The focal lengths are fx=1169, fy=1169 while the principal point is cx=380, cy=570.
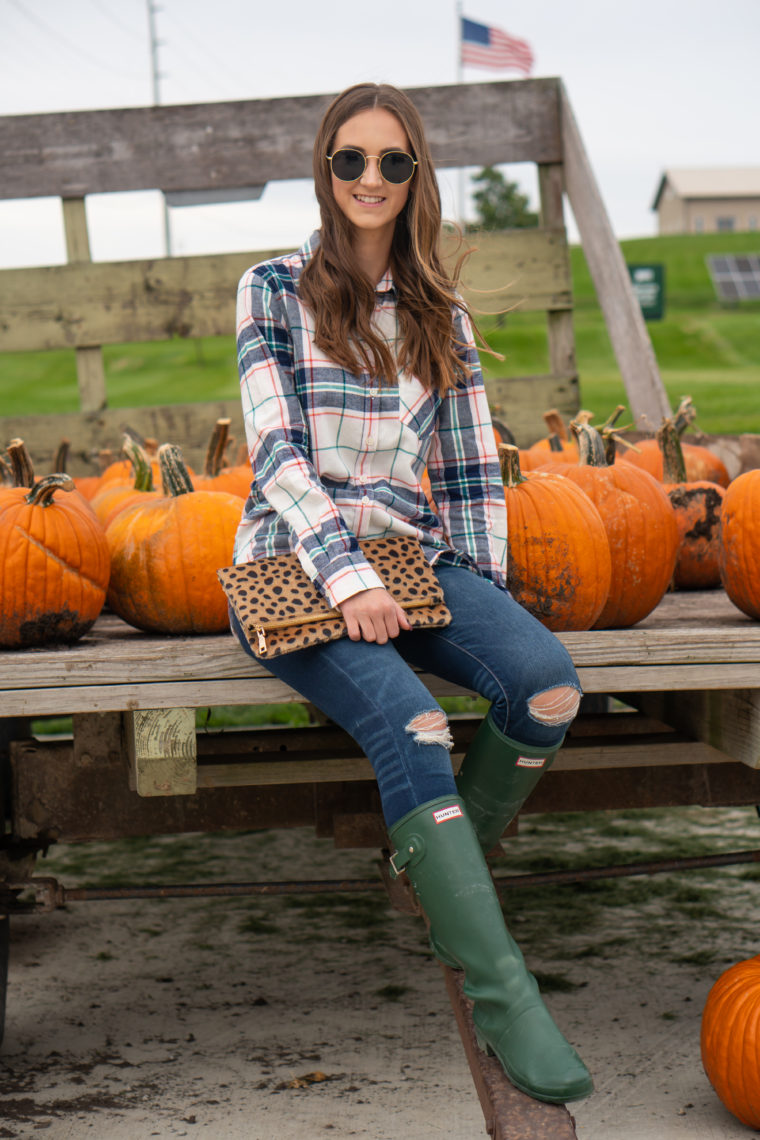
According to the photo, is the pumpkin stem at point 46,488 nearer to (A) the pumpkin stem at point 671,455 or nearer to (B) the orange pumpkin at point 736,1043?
(A) the pumpkin stem at point 671,455

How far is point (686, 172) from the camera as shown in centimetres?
7031

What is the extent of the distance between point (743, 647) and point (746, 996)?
2.36 feet

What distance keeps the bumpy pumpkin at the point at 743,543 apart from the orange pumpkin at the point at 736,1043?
0.76m

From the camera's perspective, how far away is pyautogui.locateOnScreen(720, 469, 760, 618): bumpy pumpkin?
2387mm

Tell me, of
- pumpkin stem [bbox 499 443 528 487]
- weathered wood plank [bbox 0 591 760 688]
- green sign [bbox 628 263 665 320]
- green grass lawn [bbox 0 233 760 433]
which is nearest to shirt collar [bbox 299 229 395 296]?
pumpkin stem [bbox 499 443 528 487]

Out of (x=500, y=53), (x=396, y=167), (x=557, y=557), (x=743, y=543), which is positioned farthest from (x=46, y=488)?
(x=500, y=53)

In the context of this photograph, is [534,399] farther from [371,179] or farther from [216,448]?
[371,179]

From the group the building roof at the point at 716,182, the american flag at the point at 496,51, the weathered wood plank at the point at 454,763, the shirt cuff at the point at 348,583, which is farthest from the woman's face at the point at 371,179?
the building roof at the point at 716,182

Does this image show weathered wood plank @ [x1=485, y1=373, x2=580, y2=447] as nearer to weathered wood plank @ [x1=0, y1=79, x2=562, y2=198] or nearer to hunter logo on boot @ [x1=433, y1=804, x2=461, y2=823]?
weathered wood plank @ [x1=0, y1=79, x2=562, y2=198]

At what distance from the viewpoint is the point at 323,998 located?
9.52ft

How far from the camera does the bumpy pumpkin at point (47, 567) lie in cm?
225

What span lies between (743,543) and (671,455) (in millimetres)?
701

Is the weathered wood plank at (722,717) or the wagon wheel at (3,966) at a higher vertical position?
the weathered wood plank at (722,717)

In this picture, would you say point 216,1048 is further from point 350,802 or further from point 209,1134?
point 350,802
